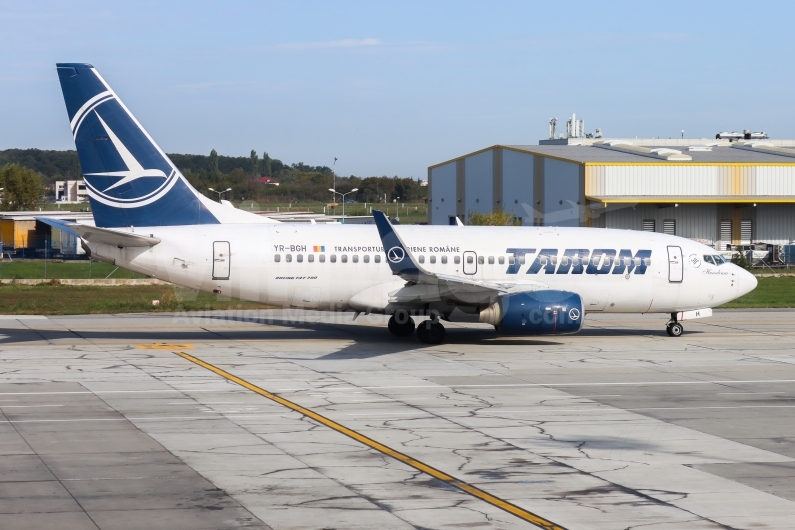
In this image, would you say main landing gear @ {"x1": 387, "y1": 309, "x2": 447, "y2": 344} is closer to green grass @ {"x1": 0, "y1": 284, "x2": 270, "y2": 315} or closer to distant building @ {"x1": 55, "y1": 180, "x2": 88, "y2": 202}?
green grass @ {"x1": 0, "y1": 284, "x2": 270, "y2": 315}

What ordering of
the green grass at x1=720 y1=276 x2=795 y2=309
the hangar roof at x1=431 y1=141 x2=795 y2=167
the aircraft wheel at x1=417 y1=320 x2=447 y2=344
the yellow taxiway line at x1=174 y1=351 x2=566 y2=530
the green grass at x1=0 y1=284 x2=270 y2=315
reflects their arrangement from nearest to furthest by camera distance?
the yellow taxiway line at x1=174 y1=351 x2=566 y2=530, the aircraft wheel at x1=417 y1=320 x2=447 y2=344, the green grass at x1=0 y1=284 x2=270 y2=315, the green grass at x1=720 y1=276 x2=795 y2=309, the hangar roof at x1=431 y1=141 x2=795 y2=167

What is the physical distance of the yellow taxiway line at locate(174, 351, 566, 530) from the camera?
11.4m

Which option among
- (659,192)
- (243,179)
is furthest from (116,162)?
(243,179)

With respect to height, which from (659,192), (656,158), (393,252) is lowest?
(393,252)

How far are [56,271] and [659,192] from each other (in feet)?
134

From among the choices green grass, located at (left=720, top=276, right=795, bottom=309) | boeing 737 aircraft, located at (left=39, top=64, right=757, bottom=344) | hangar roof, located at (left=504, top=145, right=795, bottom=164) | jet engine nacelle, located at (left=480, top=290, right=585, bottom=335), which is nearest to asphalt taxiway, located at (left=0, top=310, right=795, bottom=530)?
jet engine nacelle, located at (left=480, top=290, right=585, bottom=335)

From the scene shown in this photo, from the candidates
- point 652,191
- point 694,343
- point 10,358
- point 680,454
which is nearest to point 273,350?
point 10,358

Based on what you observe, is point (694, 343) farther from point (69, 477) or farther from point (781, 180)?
point (781, 180)

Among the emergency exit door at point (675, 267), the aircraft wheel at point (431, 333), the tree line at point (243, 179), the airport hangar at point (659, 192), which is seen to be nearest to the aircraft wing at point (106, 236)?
the aircraft wheel at point (431, 333)

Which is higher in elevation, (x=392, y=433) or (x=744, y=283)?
(x=744, y=283)

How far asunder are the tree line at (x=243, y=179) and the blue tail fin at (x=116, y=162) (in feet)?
249

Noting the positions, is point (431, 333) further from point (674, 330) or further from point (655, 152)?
point (655, 152)

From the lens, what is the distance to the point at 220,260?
27.7m

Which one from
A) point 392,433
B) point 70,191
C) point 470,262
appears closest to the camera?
point 392,433
